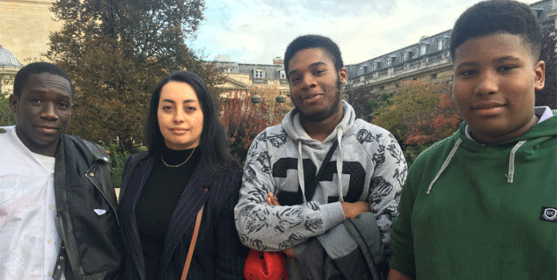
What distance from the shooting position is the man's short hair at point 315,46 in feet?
7.47

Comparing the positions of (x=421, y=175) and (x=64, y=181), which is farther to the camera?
(x=64, y=181)

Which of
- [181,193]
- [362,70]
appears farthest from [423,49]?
[181,193]

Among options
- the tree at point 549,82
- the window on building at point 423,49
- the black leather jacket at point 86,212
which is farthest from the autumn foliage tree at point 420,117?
the black leather jacket at point 86,212

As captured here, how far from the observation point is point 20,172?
2.19 m

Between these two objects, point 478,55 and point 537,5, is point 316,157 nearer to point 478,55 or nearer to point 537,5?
point 478,55

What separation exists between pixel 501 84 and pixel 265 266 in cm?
152

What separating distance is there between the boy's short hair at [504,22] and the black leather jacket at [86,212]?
92.9 inches

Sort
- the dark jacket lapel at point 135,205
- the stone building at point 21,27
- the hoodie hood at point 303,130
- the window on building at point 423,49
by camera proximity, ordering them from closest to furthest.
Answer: the hoodie hood at point 303,130 < the dark jacket lapel at point 135,205 < the stone building at point 21,27 < the window on building at point 423,49

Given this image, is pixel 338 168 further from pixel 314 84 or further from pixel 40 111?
pixel 40 111

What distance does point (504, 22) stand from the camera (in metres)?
1.29

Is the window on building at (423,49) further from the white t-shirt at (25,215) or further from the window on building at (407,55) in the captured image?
the white t-shirt at (25,215)

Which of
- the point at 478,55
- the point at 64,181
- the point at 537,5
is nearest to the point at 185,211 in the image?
the point at 64,181

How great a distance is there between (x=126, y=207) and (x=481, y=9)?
243cm

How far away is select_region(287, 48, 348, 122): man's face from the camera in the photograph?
7.36 ft
